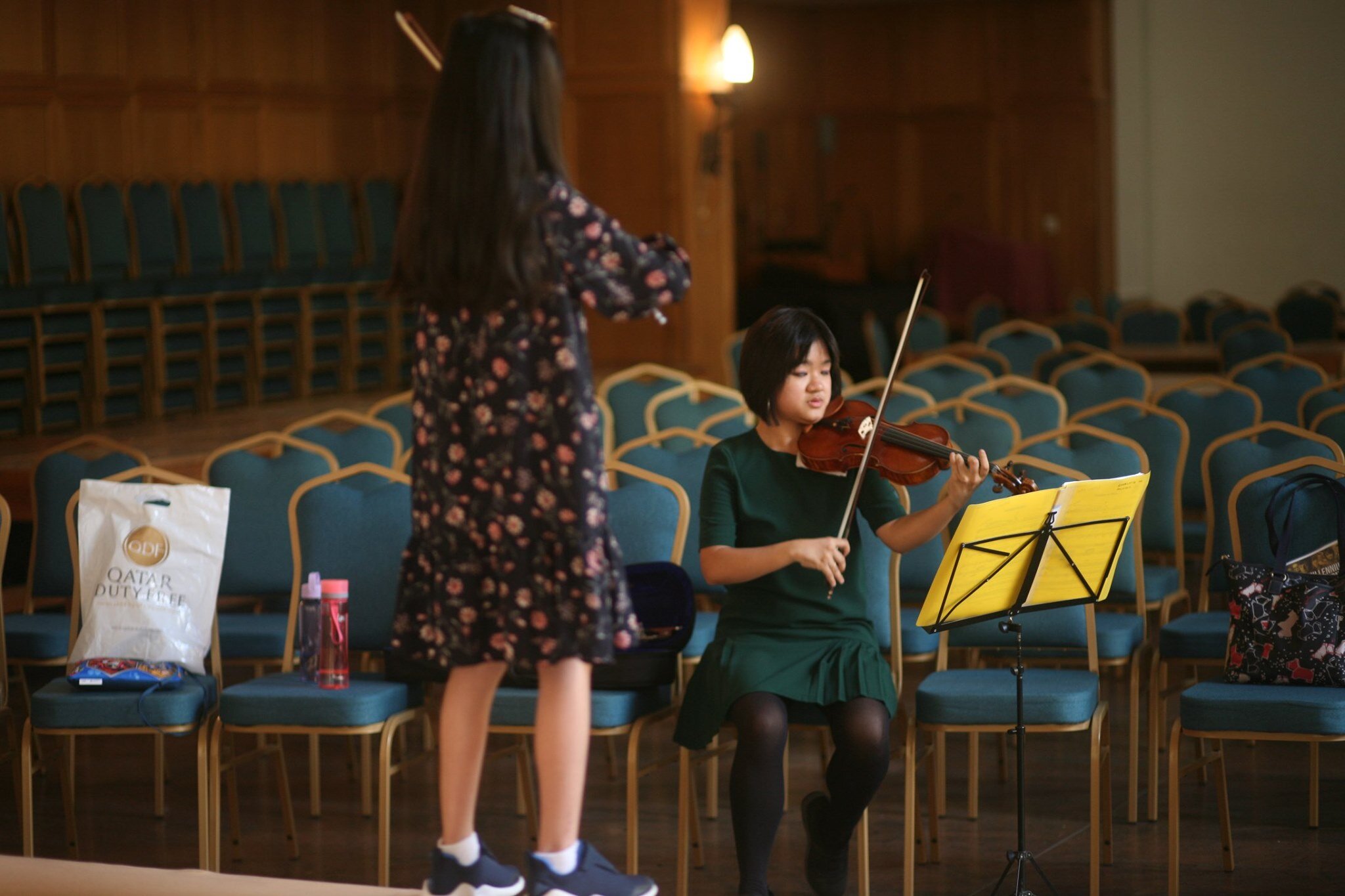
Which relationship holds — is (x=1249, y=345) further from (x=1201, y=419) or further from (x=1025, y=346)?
(x=1201, y=419)

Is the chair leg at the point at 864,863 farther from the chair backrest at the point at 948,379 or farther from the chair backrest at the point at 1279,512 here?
the chair backrest at the point at 948,379

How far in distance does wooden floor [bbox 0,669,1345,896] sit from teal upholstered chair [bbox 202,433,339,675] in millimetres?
451

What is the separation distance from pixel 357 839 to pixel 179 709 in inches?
25.7

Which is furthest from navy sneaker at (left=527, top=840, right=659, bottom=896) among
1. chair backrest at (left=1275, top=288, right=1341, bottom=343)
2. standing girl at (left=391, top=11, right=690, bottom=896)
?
chair backrest at (left=1275, top=288, right=1341, bottom=343)

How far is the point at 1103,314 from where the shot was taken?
12.3m

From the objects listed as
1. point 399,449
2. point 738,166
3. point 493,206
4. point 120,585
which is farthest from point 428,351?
point 738,166

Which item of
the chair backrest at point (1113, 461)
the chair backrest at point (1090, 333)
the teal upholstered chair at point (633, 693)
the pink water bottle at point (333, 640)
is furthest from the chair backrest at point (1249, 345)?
the pink water bottle at point (333, 640)

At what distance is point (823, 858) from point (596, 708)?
1.90 ft

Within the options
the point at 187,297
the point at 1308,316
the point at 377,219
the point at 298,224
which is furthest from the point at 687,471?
the point at 1308,316

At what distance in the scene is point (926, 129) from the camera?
14.6 meters

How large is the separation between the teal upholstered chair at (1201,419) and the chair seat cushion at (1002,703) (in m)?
2.00

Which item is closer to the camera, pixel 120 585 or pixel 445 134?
pixel 445 134

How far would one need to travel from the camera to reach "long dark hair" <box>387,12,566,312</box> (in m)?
2.32

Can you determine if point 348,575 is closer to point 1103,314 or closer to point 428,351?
point 428,351
